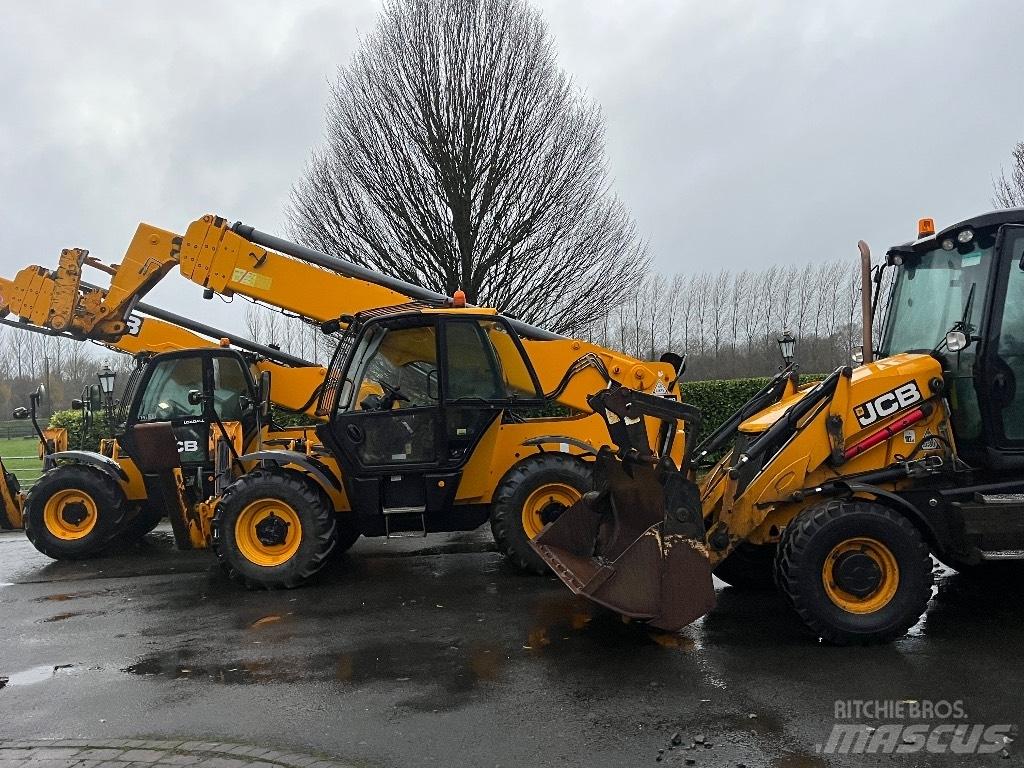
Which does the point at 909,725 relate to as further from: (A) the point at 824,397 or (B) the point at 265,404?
(B) the point at 265,404

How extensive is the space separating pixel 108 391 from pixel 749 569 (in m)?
8.13

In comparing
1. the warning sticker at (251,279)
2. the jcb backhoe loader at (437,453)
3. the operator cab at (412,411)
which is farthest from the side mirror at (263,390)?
the operator cab at (412,411)

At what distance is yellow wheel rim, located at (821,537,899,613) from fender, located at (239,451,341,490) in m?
4.42

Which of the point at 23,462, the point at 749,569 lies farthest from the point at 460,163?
the point at 23,462

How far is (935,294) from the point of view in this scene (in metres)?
6.16

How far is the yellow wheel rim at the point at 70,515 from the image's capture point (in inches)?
365

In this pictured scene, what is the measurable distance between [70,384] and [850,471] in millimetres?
47837

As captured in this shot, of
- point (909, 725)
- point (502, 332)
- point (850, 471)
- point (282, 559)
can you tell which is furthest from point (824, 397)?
point (282, 559)

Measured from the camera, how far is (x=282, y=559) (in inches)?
297

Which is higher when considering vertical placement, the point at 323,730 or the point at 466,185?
the point at 466,185

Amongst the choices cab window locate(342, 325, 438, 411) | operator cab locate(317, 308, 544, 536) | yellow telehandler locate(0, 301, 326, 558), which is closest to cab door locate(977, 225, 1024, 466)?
operator cab locate(317, 308, 544, 536)

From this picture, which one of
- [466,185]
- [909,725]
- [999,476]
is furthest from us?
[466,185]

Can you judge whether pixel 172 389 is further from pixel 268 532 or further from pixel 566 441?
pixel 566 441

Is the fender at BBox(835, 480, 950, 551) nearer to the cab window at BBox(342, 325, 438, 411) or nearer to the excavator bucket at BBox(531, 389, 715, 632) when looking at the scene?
the excavator bucket at BBox(531, 389, 715, 632)
